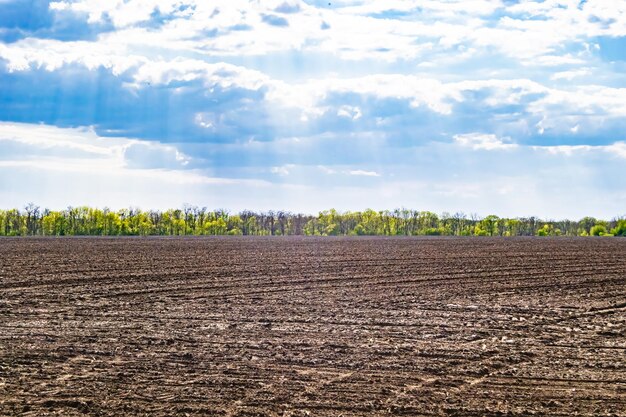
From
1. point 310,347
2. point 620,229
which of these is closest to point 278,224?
point 620,229

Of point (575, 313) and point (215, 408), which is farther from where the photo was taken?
point (575, 313)

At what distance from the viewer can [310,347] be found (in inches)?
535

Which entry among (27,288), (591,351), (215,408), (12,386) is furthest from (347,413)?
(27,288)

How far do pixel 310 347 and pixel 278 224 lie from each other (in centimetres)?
13054

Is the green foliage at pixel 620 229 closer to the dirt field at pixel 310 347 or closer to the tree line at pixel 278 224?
the tree line at pixel 278 224

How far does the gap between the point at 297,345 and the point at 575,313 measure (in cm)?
836

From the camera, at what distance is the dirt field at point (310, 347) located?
10.2m

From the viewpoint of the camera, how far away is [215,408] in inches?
384

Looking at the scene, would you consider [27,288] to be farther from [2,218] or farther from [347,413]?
[2,218]

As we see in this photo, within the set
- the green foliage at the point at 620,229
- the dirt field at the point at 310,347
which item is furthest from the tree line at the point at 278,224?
the dirt field at the point at 310,347

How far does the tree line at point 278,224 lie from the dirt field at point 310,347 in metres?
100

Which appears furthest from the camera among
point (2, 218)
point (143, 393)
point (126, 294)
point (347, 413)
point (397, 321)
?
point (2, 218)

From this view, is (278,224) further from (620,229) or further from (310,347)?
(310,347)

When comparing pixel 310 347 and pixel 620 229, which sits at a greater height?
pixel 620 229
